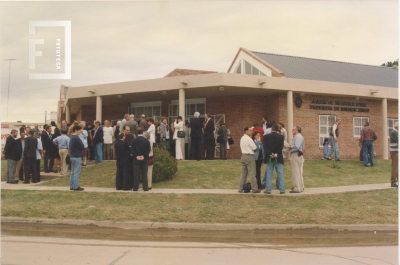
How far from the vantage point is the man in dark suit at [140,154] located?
966 centimetres

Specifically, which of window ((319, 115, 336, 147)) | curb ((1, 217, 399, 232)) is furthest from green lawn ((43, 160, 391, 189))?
curb ((1, 217, 399, 232))

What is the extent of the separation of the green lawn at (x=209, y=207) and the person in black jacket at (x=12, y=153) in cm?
231

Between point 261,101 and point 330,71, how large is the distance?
830 centimetres

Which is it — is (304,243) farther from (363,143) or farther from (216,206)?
(363,143)

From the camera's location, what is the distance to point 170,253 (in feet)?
17.0

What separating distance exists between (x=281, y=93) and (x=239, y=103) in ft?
7.25

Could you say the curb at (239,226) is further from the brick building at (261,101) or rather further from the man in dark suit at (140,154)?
the brick building at (261,101)

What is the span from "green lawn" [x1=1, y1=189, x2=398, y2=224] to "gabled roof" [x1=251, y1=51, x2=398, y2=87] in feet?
42.9

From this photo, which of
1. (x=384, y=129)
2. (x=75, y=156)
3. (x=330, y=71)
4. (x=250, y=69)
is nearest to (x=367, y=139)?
(x=384, y=129)

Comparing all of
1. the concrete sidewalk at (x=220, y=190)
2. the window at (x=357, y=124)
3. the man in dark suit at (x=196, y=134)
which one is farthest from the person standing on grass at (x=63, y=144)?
the window at (x=357, y=124)

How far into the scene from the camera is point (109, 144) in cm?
1520

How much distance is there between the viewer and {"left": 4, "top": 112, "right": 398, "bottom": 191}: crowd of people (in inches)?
374

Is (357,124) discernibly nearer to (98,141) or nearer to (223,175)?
(223,175)

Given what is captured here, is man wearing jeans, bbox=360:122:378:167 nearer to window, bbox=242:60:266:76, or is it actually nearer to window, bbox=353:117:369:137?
window, bbox=353:117:369:137
